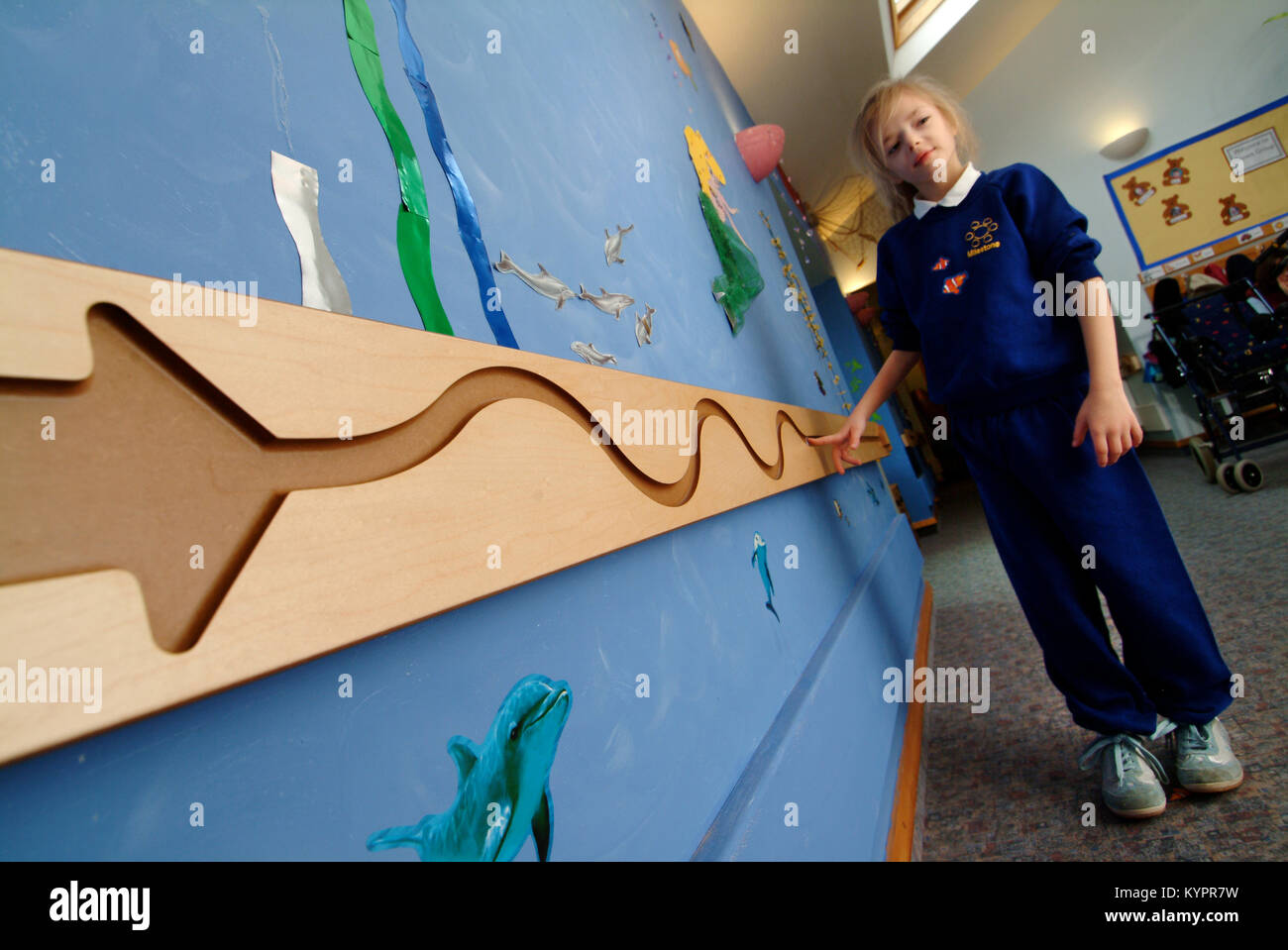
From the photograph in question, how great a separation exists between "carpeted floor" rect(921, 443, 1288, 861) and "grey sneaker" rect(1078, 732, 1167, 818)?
0.08ft

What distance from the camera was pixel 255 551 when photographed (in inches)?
10.9

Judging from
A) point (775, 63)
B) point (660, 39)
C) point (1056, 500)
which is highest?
point (775, 63)

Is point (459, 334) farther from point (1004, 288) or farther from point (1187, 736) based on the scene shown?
point (1187, 736)

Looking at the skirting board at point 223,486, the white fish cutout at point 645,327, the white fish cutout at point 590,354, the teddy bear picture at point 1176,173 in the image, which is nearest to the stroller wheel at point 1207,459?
the teddy bear picture at point 1176,173

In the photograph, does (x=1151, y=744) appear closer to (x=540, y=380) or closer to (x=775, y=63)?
(x=540, y=380)

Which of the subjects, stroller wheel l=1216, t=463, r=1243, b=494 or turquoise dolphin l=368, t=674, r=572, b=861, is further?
stroller wheel l=1216, t=463, r=1243, b=494

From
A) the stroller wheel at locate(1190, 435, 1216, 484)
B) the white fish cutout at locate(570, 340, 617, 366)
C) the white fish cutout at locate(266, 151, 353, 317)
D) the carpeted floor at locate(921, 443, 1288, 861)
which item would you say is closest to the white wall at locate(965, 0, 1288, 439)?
the stroller wheel at locate(1190, 435, 1216, 484)

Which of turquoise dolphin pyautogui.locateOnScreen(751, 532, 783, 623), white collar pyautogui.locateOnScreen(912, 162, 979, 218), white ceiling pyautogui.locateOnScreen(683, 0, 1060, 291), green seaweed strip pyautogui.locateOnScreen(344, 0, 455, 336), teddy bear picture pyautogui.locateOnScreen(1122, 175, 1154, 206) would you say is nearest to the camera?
green seaweed strip pyautogui.locateOnScreen(344, 0, 455, 336)

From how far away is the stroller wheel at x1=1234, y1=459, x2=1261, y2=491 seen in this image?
2453mm

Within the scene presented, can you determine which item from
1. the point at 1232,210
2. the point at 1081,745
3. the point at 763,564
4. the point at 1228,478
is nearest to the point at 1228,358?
the point at 1228,478

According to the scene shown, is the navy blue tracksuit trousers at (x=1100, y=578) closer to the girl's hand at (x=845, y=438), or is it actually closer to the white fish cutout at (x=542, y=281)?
the girl's hand at (x=845, y=438)

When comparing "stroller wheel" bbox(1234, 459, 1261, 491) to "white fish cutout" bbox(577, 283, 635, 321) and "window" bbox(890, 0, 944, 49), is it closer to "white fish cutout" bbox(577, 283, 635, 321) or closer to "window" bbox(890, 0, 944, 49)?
"window" bbox(890, 0, 944, 49)

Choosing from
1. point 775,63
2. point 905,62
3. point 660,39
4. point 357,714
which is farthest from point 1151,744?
point 905,62
